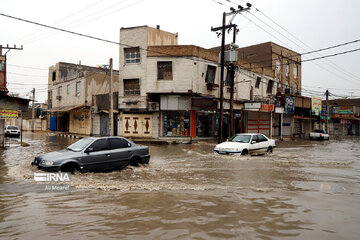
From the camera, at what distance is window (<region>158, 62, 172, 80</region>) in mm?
24219

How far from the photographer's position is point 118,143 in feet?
33.7

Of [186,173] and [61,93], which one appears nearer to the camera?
[186,173]

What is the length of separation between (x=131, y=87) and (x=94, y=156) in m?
16.7

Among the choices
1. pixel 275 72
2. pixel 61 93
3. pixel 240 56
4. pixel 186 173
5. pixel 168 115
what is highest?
pixel 240 56

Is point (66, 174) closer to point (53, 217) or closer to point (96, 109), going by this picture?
point (53, 217)

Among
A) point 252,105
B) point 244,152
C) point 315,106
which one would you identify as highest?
point 315,106

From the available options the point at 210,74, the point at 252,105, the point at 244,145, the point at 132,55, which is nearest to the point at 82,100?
the point at 132,55

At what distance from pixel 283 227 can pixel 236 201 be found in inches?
65.5

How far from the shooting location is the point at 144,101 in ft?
80.4

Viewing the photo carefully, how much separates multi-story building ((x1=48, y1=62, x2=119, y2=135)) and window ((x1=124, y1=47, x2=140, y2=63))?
10.6 ft

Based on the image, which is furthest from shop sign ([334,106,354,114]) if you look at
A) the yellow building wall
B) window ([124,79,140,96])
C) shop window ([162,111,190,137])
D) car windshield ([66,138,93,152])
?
car windshield ([66,138,93,152])

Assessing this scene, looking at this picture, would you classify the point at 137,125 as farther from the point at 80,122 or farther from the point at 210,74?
the point at 80,122

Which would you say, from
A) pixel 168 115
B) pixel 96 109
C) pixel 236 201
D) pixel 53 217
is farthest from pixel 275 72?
pixel 53 217

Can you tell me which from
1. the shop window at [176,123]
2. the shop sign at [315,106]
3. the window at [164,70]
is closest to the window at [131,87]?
the window at [164,70]
